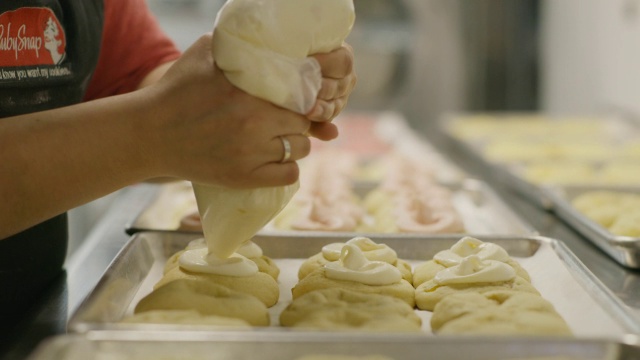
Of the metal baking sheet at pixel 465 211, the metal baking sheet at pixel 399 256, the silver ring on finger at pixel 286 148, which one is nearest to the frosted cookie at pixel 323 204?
the metal baking sheet at pixel 465 211

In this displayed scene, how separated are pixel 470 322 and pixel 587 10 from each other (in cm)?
365

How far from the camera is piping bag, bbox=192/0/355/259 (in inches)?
44.3

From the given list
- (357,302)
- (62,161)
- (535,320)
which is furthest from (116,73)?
(535,320)

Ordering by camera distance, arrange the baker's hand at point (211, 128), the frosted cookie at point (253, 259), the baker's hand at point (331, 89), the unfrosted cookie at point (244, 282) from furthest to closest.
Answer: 1. the frosted cookie at point (253, 259)
2. the unfrosted cookie at point (244, 282)
3. the baker's hand at point (331, 89)
4. the baker's hand at point (211, 128)

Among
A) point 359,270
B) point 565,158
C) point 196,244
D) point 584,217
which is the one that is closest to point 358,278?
point 359,270

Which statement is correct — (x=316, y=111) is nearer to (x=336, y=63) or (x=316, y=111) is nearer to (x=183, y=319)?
(x=336, y=63)

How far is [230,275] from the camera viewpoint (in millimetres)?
1331

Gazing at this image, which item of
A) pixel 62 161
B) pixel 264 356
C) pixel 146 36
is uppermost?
pixel 146 36

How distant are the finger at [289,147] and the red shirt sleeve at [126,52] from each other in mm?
749

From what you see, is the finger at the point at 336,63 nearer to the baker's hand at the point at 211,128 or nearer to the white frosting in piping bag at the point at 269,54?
the white frosting in piping bag at the point at 269,54

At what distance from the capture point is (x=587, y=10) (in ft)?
14.2

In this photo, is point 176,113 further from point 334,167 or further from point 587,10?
point 587,10

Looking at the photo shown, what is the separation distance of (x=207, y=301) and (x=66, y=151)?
0.32m

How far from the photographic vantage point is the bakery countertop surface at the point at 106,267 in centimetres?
127
